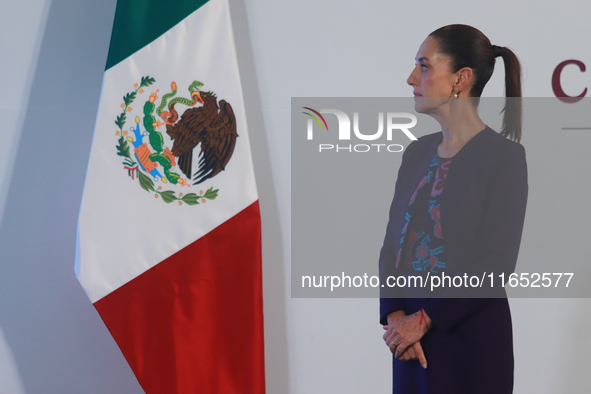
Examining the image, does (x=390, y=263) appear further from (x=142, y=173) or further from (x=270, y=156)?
(x=142, y=173)

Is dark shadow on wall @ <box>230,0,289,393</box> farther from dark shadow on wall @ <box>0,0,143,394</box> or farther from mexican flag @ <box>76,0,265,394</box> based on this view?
dark shadow on wall @ <box>0,0,143,394</box>

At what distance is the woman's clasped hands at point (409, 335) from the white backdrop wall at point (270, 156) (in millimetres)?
463

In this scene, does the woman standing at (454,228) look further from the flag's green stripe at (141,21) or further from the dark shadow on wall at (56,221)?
the dark shadow on wall at (56,221)

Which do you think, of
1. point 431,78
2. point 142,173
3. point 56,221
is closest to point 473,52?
point 431,78

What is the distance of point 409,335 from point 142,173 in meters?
0.92

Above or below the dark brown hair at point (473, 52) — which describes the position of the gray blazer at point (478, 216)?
below

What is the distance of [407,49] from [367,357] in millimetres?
1146

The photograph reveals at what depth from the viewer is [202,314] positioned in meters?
1.53

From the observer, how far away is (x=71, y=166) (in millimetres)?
1781

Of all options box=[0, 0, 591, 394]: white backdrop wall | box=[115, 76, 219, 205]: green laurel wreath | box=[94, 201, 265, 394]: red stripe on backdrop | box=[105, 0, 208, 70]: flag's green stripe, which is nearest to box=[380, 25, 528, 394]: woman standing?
box=[0, 0, 591, 394]: white backdrop wall

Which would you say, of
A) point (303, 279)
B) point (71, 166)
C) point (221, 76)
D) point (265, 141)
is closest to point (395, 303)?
point (303, 279)

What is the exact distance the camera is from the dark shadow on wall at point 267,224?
1814 millimetres

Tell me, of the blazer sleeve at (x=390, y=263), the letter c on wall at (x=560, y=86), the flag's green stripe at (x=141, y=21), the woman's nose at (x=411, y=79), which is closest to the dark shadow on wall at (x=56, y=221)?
the flag's green stripe at (x=141, y=21)

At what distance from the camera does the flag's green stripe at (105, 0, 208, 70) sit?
155cm
